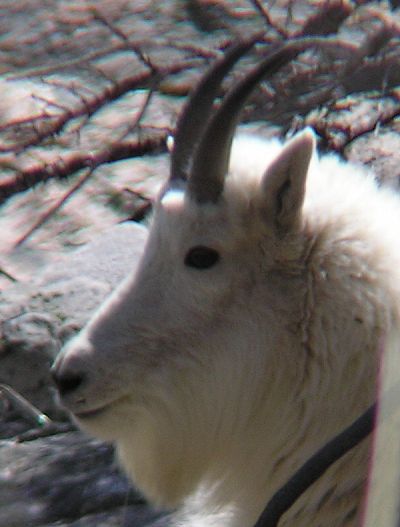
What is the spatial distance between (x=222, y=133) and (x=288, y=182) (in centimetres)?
24

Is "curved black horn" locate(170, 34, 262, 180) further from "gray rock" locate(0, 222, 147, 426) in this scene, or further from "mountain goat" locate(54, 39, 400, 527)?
"gray rock" locate(0, 222, 147, 426)

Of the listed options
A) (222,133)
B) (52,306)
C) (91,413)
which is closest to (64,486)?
(91,413)

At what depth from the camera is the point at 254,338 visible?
3.07 meters

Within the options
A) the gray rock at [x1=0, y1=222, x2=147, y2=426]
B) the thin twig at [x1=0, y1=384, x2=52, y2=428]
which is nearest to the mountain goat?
the thin twig at [x1=0, y1=384, x2=52, y2=428]

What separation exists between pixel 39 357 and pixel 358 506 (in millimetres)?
3028

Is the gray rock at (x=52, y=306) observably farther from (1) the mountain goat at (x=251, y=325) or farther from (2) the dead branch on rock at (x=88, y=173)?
(1) the mountain goat at (x=251, y=325)

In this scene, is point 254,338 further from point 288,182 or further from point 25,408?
point 25,408

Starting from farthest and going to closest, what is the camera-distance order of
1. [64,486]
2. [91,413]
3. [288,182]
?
1. [64,486]
2. [91,413]
3. [288,182]

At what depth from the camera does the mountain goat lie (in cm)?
299

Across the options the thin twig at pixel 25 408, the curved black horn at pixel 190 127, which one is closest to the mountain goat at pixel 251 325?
the curved black horn at pixel 190 127

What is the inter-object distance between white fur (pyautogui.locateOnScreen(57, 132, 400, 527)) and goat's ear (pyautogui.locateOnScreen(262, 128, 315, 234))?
0.04 feet

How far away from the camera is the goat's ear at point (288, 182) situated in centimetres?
292

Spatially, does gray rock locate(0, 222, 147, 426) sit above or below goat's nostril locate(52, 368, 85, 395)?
below

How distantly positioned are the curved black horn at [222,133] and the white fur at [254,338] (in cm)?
4
